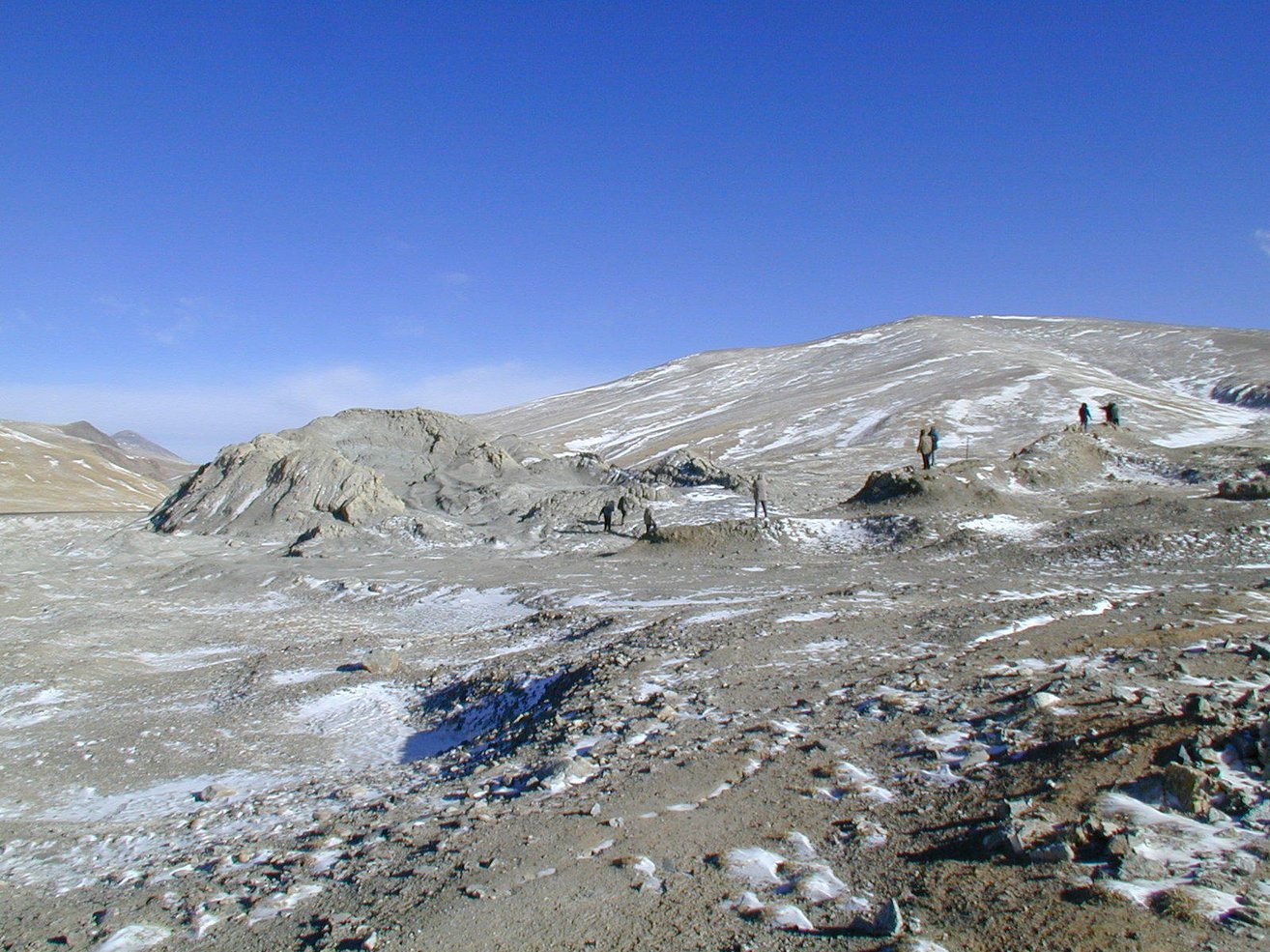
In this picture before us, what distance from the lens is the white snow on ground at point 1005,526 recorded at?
21.4 metres

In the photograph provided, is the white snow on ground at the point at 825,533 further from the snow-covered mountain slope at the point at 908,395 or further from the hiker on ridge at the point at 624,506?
the snow-covered mountain slope at the point at 908,395

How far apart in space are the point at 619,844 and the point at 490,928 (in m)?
1.31

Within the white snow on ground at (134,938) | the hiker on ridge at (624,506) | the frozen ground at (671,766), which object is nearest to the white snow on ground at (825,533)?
the frozen ground at (671,766)

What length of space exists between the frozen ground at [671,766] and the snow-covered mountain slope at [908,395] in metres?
28.4

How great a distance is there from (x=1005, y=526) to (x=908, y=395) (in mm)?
60232

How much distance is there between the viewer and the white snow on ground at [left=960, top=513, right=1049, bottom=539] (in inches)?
844

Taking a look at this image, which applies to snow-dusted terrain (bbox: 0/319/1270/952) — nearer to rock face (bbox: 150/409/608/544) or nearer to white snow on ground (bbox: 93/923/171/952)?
white snow on ground (bbox: 93/923/171/952)

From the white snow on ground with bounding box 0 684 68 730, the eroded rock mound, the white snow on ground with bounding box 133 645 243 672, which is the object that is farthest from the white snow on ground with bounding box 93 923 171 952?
the eroded rock mound

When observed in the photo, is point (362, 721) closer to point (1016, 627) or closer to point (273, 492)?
point (1016, 627)

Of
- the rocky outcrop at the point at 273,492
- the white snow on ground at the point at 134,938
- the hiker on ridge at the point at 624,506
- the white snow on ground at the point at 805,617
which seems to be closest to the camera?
the white snow on ground at the point at 134,938

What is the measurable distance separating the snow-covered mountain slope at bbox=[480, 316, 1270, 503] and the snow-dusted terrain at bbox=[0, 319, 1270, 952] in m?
22.9

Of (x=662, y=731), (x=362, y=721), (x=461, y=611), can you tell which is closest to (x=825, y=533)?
(x=461, y=611)

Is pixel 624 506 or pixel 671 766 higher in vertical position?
pixel 624 506

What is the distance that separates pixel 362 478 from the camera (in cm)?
3009
